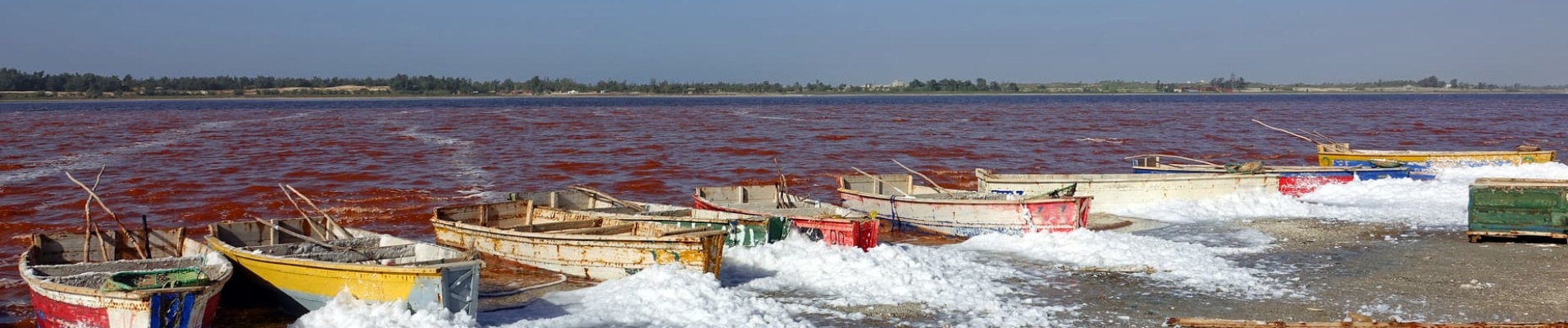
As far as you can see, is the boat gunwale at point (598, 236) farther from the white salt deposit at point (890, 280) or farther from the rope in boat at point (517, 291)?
the white salt deposit at point (890, 280)

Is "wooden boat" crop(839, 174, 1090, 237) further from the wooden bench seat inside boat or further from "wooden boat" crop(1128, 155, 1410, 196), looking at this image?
the wooden bench seat inside boat

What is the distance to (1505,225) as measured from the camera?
16.7m

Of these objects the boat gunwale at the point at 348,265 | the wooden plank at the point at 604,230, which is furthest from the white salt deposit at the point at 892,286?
the wooden plank at the point at 604,230

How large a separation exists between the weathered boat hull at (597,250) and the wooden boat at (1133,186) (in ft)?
28.8

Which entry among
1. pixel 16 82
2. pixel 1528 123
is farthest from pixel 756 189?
pixel 16 82

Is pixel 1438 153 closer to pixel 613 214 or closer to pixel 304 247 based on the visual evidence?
pixel 613 214

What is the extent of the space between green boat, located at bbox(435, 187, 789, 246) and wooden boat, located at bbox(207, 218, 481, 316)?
9.59 ft

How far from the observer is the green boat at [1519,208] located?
53.3ft

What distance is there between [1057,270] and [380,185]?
21529 millimetres

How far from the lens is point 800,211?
57.7 ft

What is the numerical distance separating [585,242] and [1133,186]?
12246 millimetres

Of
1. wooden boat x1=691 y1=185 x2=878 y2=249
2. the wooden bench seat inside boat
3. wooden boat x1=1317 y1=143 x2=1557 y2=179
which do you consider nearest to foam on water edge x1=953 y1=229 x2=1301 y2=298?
wooden boat x1=691 y1=185 x2=878 y2=249

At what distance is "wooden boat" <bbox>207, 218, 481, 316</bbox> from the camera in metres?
11.3

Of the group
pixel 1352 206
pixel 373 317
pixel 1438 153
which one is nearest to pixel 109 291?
pixel 373 317
